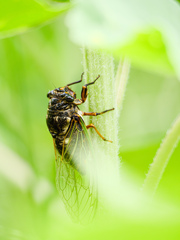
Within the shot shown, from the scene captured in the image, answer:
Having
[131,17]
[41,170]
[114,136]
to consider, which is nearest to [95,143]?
[114,136]

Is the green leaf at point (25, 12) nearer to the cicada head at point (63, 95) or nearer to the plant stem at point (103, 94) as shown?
the plant stem at point (103, 94)

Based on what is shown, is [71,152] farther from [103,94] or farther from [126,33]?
[126,33]

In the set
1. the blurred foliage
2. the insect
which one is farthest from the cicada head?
the blurred foliage

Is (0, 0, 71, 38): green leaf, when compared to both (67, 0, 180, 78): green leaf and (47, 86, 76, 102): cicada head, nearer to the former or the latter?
(67, 0, 180, 78): green leaf

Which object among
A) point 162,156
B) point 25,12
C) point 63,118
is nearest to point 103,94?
point 162,156

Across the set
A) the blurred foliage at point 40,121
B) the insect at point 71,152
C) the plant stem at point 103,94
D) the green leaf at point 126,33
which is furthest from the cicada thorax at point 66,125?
the green leaf at point 126,33

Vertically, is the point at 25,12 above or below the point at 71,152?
below
